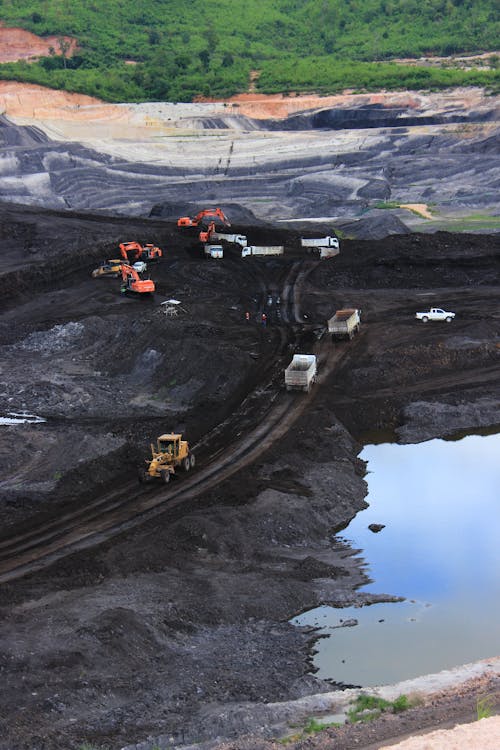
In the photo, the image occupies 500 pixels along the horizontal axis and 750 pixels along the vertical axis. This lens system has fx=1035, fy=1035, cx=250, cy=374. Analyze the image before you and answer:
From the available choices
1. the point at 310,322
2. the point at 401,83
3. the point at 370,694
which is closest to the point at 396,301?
the point at 310,322

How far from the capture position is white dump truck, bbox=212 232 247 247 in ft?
262

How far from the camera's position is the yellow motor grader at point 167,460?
39906mm

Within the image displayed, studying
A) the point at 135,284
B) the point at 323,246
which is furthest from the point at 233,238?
the point at 135,284

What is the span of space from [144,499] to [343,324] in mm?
21233

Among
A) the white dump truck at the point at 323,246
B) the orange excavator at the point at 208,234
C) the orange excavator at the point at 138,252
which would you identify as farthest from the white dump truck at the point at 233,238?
the orange excavator at the point at 138,252

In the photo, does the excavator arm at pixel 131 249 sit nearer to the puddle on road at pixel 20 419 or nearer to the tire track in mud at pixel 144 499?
the tire track in mud at pixel 144 499

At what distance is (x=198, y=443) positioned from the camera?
1754 inches

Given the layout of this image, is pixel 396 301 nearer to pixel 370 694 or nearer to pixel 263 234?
pixel 263 234

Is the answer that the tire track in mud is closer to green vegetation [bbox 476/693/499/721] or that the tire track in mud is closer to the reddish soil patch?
green vegetation [bbox 476/693/499/721]

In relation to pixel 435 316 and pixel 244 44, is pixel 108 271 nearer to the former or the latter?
pixel 435 316

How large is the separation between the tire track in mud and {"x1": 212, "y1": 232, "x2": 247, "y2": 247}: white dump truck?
95.1 ft

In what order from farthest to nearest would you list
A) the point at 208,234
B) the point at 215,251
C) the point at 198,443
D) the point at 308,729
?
Answer: the point at 208,234
the point at 215,251
the point at 198,443
the point at 308,729

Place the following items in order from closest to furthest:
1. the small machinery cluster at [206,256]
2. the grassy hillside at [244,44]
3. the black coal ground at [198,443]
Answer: the black coal ground at [198,443]
the small machinery cluster at [206,256]
the grassy hillside at [244,44]

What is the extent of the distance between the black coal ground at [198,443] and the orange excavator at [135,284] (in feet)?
3.45
